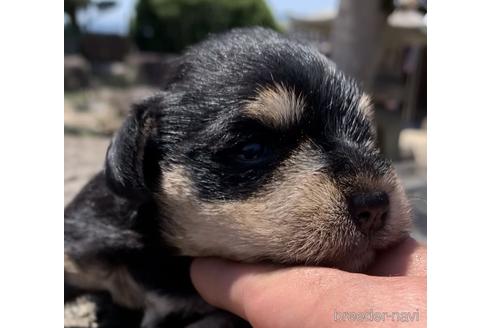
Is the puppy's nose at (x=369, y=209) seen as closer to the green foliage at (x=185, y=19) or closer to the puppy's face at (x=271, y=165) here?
the puppy's face at (x=271, y=165)

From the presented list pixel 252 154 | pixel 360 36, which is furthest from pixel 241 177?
pixel 360 36

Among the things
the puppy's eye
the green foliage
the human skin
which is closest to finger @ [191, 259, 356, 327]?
the human skin

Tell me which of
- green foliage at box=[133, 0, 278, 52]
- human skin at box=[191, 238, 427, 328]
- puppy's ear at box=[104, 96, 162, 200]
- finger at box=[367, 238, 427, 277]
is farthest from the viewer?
green foliage at box=[133, 0, 278, 52]

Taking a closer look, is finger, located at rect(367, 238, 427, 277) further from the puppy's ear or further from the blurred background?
the puppy's ear

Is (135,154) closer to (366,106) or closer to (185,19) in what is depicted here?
(366,106)
